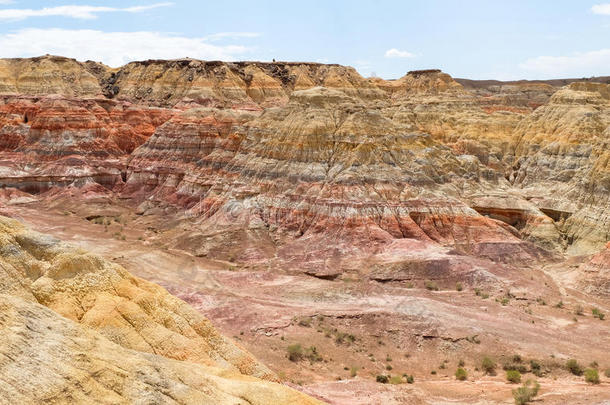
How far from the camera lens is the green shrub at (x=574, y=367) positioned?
28250mm

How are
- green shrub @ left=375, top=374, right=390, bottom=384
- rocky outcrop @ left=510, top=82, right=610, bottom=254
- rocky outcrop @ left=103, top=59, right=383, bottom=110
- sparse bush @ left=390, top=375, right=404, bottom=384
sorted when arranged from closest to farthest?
sparse bush @ left=390, top=375, right=404, bottom=384
green shrub @ left=375, top=374, right=390, bottom=384
rocky outcrop @ left=510, top=82, right=610, bottom=254
rocky outcrop @ left=103, top=59, right=383, bottom=110

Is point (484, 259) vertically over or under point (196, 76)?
under

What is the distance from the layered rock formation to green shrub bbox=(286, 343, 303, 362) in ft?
38.5

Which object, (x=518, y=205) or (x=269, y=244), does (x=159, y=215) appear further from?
(x=518, y=205)

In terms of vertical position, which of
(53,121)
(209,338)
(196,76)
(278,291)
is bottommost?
(278,291)

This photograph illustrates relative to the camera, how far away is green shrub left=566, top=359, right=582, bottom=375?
2825 centimetres

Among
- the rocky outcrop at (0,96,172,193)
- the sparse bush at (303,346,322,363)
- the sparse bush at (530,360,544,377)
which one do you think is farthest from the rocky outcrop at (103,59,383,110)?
the sparse bush at (530,360,544,377)

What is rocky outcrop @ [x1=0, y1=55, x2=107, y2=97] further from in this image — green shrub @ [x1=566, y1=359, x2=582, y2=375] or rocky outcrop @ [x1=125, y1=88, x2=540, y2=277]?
green shrub @ [x1=566, y1=359, x2=582, y2=375]

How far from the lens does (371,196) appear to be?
175 feet

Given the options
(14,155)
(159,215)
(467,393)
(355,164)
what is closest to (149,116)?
(14,155)

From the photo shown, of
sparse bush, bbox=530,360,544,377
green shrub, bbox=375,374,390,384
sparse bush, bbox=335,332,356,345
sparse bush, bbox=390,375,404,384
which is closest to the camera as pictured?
sparse bush, bbox=390,375,404,384

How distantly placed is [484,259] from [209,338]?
118 ft

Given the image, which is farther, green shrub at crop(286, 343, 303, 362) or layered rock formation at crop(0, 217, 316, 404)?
green shrub at crop(286, 343, 303, 362)

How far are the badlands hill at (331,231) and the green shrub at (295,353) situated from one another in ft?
1.35
